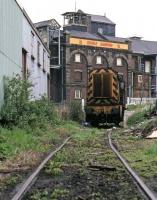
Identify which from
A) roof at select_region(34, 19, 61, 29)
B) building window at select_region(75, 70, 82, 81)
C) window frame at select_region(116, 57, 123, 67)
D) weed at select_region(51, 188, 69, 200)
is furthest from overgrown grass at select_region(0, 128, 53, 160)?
window frame at select_region(116, 57, 123, 67)

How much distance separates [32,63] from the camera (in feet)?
101

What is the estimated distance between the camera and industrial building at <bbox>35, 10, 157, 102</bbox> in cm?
8031

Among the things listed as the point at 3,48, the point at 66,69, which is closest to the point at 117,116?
the point at 3,48

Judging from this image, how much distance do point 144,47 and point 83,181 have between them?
294 ft

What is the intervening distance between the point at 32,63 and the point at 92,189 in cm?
2250

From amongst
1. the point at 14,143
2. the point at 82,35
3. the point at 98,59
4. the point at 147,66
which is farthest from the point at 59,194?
the point at 147,66

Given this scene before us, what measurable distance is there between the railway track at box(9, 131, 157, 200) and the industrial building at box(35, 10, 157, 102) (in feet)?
211

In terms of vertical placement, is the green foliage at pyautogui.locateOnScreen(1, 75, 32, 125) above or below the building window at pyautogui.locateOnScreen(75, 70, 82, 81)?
below

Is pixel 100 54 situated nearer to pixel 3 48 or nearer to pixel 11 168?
pixel 3 48

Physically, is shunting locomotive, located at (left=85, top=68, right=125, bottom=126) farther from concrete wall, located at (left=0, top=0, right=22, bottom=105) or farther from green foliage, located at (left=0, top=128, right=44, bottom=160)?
green foliage, located at (left=0, top=128, right=44, bottom=160)

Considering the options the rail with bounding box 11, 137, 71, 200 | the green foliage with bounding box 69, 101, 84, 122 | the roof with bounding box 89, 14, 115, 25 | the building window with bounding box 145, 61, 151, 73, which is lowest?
the green foliage with bounding box 69, 101, 84, 122

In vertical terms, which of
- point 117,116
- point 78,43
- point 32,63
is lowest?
point 117,116

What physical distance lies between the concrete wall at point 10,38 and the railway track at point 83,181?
6.40 m

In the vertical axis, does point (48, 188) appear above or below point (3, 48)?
below
